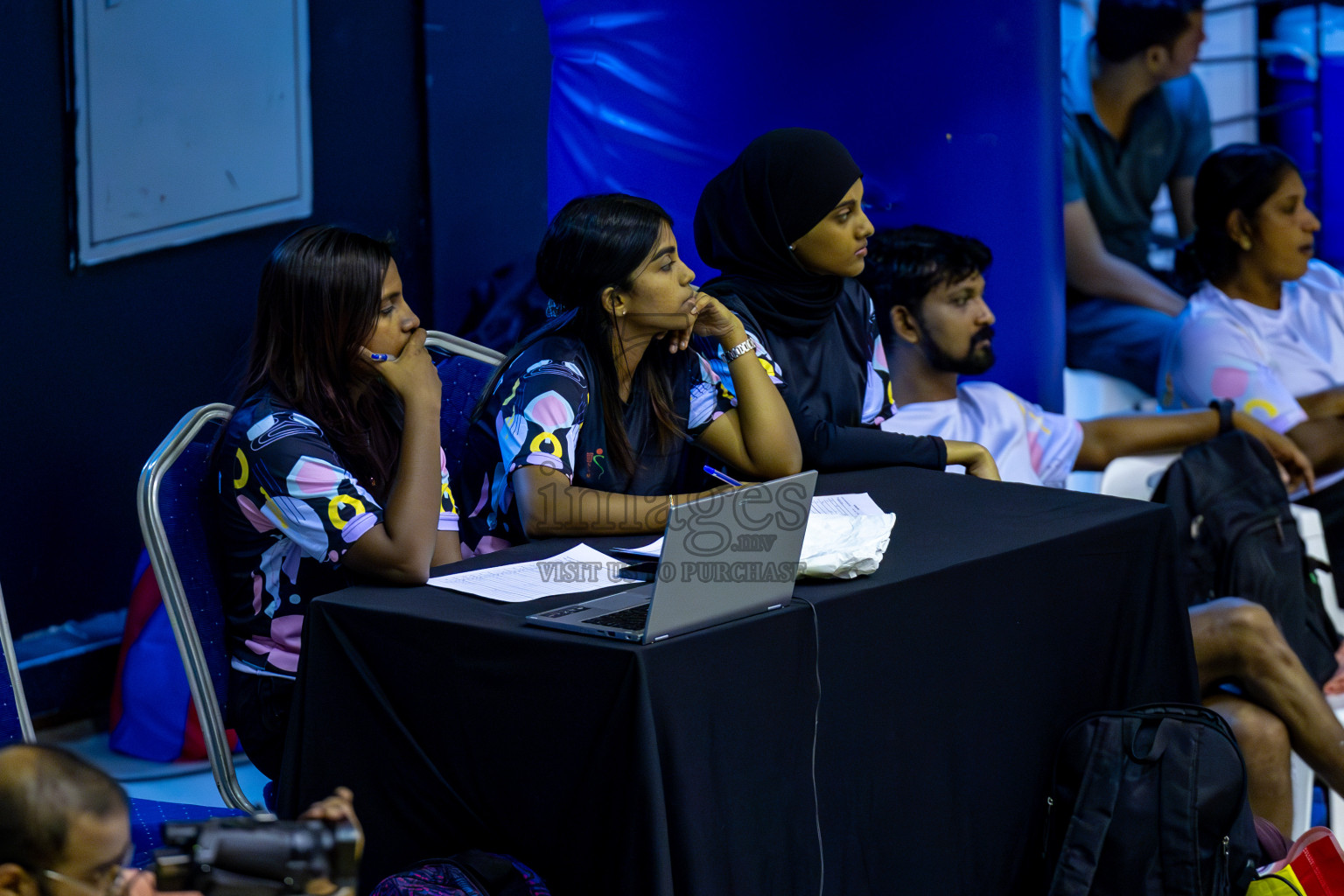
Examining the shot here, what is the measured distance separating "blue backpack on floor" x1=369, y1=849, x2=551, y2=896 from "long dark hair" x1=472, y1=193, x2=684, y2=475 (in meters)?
0.77

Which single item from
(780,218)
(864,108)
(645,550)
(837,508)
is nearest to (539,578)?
(645,550)

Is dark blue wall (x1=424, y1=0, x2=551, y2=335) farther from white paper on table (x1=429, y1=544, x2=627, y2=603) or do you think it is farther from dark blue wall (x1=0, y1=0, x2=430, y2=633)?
white paper on table (x1=429, y1=544, x2=627, y2=603)

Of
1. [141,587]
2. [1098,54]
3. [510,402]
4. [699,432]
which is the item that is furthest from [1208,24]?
[141,587]

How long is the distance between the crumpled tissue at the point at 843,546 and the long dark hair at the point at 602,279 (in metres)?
0.50

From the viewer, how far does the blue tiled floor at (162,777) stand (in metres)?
2.50

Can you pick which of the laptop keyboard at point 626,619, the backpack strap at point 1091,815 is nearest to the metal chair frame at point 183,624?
the laptop keyboard at point 626,619

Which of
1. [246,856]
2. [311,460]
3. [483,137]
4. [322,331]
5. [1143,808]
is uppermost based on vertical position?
[483,137]

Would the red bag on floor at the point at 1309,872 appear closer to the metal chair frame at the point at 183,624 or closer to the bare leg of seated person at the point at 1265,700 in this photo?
the bare leg of seated person at the point at 1265,700

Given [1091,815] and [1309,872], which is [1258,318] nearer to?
[1309,872]

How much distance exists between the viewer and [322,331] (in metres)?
1.72

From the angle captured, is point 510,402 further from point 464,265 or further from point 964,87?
point 964,87

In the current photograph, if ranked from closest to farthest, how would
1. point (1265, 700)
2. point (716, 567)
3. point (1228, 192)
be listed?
point (716, 567) < point (1265, 700) < point (1228, 192)

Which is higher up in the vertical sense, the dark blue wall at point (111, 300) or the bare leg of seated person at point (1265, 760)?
the dark blue wall at point (111, 300)

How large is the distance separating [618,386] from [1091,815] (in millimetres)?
904
